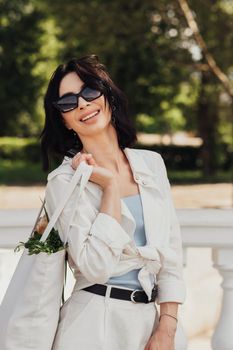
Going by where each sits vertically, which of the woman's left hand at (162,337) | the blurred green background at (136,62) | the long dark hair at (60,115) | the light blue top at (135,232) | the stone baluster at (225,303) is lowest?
the blurred green background at (136,62)

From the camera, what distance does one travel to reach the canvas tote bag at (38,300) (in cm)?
194

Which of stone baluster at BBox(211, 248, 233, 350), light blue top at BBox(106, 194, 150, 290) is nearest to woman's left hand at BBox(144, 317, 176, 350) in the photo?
light blue top at BBox(106, 194, 150, 290)

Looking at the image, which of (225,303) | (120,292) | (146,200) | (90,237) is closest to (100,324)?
(120,292)

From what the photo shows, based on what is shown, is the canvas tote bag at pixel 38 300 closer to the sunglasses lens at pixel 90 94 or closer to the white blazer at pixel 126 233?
the white blazer at pixel 126 233

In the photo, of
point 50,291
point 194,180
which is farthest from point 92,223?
point 194,180

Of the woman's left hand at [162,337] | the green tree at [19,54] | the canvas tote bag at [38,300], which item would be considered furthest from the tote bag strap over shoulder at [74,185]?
the green tree at [19,54]

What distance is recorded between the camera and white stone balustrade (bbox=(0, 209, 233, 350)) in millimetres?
2709

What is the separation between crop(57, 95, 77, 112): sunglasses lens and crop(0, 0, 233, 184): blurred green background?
53.8 ft

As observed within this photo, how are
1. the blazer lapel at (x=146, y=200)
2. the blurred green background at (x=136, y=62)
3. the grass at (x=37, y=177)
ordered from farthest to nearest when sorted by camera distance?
1. the grass at (x=37, y=177)
2. the blurred green background at (x=136, y=62)
3. the blazer lapel at (x=146, y=200)

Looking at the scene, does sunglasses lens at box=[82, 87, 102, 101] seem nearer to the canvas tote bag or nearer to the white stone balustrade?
the canvas tote bag

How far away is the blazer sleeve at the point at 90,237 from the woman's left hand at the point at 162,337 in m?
0.23

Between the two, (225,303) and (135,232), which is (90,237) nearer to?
(135,232)

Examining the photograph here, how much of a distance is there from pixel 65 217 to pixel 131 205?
0.73 ft

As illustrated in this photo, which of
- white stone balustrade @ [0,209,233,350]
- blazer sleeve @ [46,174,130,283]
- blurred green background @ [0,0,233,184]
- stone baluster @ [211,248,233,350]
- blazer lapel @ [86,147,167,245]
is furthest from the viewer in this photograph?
blurred green background @ [0,0,233,184]
